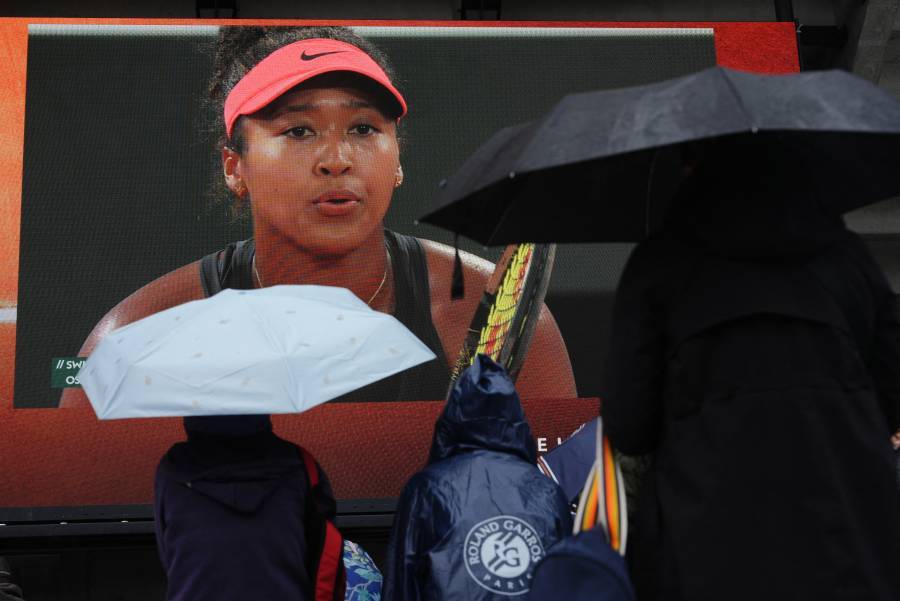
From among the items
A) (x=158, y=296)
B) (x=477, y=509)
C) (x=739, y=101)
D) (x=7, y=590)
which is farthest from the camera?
(x=158, y=296)

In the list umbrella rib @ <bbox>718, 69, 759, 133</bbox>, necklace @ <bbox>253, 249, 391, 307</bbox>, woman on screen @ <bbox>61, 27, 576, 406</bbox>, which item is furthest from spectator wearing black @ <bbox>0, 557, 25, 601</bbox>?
umbrella rib @ <bbox>718, 69, 759, 133</bbox>

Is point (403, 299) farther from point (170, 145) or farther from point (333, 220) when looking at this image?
point (170, 145)

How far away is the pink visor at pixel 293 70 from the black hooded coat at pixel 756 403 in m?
3.19

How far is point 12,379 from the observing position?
15.4 ft

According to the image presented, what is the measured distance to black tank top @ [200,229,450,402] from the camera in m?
4.83

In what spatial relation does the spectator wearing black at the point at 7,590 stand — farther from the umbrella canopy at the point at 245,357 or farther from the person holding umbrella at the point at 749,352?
the person holding umbrella at the point at 749,352

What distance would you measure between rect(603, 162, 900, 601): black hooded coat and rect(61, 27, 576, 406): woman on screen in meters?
2.77

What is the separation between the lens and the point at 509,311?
4848mm

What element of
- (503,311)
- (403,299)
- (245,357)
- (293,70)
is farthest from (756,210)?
(293,70)

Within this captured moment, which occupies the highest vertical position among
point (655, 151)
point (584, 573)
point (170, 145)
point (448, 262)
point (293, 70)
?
point (293, 70)

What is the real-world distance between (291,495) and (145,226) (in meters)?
2.61

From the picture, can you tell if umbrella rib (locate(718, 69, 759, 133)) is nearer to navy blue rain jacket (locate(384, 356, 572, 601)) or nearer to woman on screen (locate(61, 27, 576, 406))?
navy blue rain jacket (locate(384, 356, 572, 601))

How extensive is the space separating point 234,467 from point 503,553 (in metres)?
0.76

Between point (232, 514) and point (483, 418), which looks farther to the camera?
point (483, 418)
